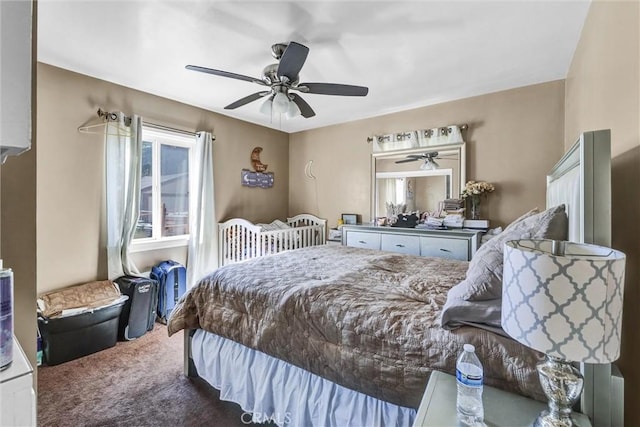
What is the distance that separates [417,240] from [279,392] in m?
2.23

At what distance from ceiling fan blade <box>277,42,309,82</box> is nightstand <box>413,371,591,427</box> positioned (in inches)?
73.4

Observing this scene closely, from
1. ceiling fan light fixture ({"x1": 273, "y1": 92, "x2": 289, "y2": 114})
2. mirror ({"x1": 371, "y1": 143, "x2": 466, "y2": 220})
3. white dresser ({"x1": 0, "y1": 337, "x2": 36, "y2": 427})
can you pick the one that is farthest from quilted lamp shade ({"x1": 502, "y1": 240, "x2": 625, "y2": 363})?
mirror ({"x1": 371, "y1": 143, "x2": 466, "y2": 220})

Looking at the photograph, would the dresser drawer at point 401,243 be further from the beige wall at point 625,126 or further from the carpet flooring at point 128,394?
the carpet flooring at point 128,394

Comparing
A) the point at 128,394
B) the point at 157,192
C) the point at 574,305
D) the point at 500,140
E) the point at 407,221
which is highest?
the point at 500,140

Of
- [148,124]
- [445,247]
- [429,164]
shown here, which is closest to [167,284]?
[148,124]

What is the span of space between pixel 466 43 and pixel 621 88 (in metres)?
1.31

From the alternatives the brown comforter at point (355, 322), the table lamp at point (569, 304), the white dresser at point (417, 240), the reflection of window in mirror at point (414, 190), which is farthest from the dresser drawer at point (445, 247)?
the table lamp at point (569, 304)

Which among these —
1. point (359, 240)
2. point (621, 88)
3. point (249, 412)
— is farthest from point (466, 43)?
point (249, 412)

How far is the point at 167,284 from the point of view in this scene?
325 cm

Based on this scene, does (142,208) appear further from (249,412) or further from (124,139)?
(249,412)

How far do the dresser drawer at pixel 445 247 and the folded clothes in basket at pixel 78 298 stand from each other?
3.09 metres

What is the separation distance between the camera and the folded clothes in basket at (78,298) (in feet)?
7.84

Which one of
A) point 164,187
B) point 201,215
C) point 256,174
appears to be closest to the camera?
point 164,187

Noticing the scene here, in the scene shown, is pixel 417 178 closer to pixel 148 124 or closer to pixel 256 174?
pixel 256 174
